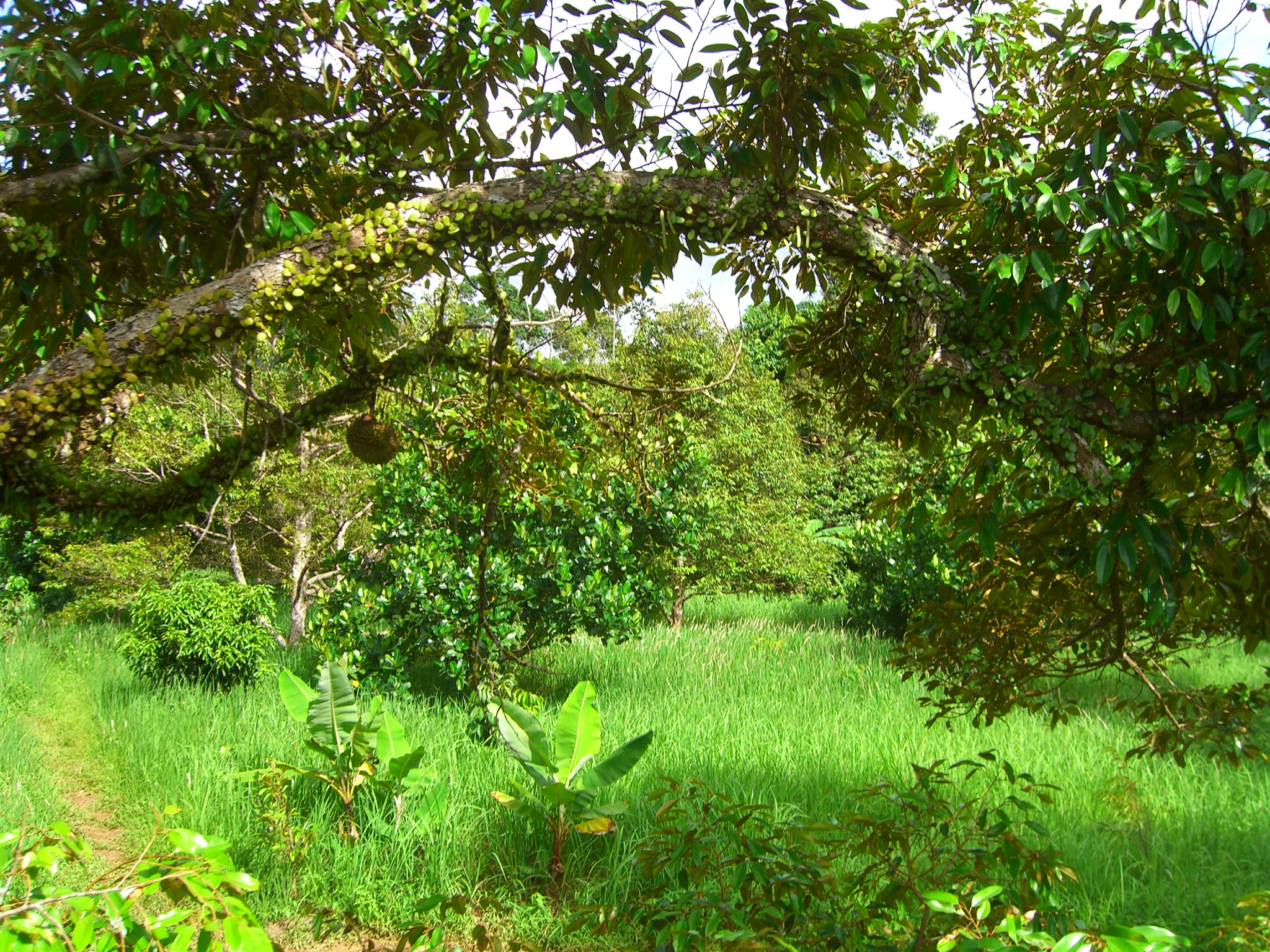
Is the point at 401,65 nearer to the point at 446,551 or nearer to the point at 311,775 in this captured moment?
the point at 311,775

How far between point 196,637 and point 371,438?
5.27m

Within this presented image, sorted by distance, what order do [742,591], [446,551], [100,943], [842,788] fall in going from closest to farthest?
[100,943], [842,788], [446,551], [742,591]

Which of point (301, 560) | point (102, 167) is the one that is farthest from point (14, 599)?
point (102, 167)

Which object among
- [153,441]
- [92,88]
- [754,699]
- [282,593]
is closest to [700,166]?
[92,88]

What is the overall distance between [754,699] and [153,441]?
654 cm

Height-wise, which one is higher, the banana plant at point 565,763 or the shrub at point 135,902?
the shrub at point 135,902

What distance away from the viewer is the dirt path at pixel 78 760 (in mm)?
4898

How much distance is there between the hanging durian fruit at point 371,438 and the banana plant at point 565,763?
161 cm

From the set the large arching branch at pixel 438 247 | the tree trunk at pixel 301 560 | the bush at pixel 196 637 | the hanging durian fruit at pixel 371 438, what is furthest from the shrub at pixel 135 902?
the tree trunk at pixel 301 560

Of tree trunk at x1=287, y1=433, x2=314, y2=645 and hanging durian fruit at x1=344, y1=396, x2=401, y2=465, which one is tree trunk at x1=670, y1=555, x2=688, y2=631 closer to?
tree trunk at x1=287, y1=433, x2=314, y2=645

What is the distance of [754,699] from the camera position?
7.27 metres

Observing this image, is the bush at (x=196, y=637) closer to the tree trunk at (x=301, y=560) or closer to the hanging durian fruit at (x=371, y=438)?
the tree trunk at (x=301, y=560)

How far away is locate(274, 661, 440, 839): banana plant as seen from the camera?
454 centimetres

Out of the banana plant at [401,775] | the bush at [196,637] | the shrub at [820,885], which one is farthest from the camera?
the bush at [196,637]
